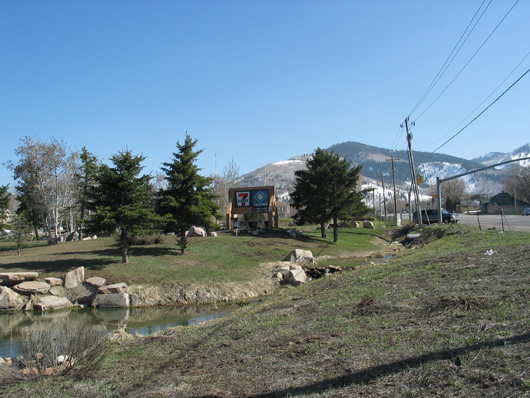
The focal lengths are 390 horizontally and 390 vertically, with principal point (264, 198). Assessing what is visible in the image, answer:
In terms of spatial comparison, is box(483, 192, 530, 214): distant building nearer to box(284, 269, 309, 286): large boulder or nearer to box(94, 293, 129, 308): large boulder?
box(284, 269, 309, 286): large boulder

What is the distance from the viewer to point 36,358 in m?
7.60

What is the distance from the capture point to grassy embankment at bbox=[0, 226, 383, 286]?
854 inches

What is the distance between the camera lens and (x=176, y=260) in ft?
84.1

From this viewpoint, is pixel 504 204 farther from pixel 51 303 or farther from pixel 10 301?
pixel 10 301

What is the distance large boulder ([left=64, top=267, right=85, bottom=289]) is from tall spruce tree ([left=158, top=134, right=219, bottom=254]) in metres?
7.22

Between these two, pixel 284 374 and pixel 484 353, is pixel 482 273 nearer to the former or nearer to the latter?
pixel 484 353

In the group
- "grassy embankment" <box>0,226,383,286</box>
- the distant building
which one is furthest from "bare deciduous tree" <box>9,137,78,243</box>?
the distant building

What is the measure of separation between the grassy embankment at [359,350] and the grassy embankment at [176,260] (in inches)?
469

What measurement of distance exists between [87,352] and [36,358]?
924mm

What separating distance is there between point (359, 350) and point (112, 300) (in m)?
15.9

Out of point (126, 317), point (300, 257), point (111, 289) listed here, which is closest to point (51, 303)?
point (111, 289)

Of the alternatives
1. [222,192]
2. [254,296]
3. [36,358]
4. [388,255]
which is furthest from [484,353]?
[222,192]

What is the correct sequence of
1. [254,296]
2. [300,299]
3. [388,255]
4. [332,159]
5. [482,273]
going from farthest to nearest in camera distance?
[332,159], [388,255], [254,296], [300,299], [482,273]

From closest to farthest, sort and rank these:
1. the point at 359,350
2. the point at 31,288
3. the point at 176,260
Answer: the point at 359,350 → the point at 31,288 → the point at 176,260
